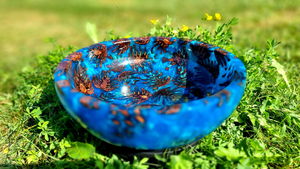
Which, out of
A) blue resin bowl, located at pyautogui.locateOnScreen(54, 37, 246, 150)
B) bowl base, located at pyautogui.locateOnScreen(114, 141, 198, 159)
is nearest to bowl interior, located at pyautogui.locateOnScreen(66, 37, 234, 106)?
blue resin bowl, located at pyautogui.locateOnScreen(54, 37, 246, 150)

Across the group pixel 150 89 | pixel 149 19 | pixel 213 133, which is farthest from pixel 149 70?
pixel 149 19

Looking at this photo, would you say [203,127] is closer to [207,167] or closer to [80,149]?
[207,167]

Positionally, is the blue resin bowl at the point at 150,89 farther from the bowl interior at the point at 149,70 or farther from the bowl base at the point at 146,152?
the bowl base at the point at 146,152

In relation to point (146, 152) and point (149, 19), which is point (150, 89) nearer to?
point (146, 152)

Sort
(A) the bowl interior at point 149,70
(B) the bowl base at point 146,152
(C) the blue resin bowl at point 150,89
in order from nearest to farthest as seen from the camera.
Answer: (C) the blue resin bowl at point 150,89 → (B) the bowl base at point 146,152 → (A) the bowl interior at point 149,70

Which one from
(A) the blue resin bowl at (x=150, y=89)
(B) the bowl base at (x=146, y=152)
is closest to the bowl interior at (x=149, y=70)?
(A) the blue resin bowl at (x=150, y=89)

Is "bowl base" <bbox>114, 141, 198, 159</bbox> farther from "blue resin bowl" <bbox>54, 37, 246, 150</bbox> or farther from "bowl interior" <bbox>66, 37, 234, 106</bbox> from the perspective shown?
"bowl interior" <bbox>66, 37, 234, 106</bbox>

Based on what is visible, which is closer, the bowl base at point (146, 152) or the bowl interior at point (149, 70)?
the bowl base at point (146, 152)
